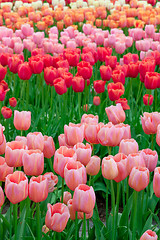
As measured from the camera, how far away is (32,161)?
66.4 inches

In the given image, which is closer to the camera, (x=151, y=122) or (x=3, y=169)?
(x=3, y=169)

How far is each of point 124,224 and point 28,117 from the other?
81 centimetres

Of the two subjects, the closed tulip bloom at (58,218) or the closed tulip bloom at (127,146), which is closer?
the closed tulip bloom at (58,218)

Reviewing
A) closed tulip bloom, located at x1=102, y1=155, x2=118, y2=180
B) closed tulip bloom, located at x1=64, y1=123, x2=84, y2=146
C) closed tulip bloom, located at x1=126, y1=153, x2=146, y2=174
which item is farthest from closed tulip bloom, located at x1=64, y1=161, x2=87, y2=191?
closed tulip bloom, located at x1=64, y1=123, x2=84, y2=146

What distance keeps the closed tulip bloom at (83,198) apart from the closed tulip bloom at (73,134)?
1.36 ft

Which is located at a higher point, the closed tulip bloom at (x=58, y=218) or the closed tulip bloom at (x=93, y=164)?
the closed tulip bloom at (x=93, y=164)

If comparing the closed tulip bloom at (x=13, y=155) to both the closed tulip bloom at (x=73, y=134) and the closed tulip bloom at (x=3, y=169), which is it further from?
the closed tulip bloom at (x=73, y=134)

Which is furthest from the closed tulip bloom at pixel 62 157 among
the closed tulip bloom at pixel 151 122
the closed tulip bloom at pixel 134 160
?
the closed tulip bloom at pixel 151 122

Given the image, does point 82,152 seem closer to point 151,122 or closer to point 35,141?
point 35,141

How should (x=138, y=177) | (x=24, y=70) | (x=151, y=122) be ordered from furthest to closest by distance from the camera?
(x=24, y=70) → (x=151, y=122) → (x=138, y=177)

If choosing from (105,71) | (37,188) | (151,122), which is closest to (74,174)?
(37,188)

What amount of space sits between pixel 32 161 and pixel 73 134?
31cm

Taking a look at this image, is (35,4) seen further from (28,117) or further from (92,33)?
(28,117)

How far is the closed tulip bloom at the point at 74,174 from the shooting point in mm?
1588
